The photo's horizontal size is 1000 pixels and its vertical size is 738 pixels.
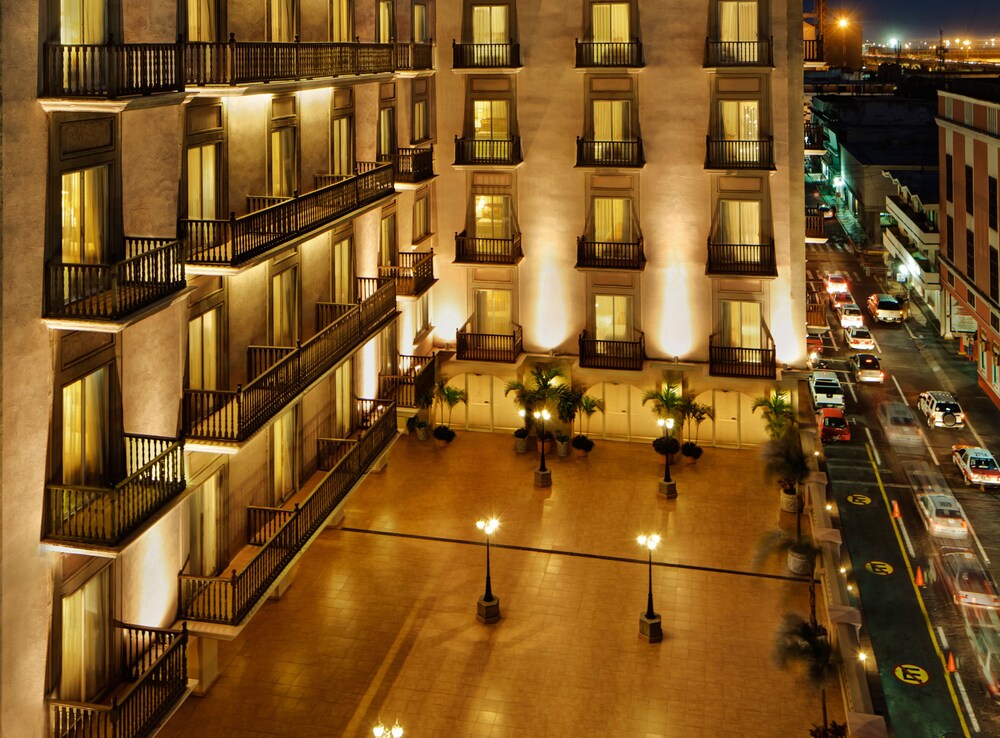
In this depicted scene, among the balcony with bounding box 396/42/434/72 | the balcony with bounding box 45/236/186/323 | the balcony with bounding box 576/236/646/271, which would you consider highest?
the balcony with bounding box 396/42/434/72

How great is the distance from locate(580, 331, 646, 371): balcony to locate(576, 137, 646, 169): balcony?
231 inches

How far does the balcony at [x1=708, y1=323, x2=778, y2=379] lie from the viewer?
1391 inches

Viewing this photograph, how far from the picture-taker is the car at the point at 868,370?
50562 millimetres

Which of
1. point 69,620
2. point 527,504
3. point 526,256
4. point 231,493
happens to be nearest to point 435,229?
point 526,256

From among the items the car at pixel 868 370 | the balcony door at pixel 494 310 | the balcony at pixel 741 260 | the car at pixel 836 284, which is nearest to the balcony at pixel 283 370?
the balcony door at pixel 494 310

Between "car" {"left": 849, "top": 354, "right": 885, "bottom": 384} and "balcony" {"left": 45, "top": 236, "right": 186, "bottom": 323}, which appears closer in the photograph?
"balcony" {"left": 45, "top": 236, "right": 186, "bottom": 323}

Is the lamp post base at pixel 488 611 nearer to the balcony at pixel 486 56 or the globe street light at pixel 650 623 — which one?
the globe street light at pixel 650 623

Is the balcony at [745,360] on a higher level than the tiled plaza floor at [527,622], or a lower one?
higher

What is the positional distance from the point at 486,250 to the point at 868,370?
22.7 meters

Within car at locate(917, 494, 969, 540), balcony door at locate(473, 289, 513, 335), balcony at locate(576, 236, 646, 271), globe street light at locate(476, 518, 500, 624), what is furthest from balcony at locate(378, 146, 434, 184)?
car at locate(917, 494, 969, 540)

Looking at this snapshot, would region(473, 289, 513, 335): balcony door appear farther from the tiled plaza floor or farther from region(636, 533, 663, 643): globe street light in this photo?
region(636, 533, 663, 643): globe street light

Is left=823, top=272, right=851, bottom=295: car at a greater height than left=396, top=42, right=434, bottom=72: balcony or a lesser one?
lesser

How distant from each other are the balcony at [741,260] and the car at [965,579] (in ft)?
34.0

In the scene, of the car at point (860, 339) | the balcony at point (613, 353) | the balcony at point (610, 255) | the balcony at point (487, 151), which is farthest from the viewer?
the car at point (860, 339)
